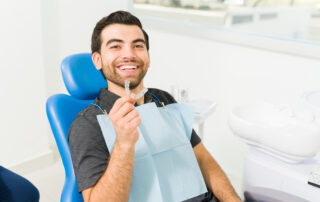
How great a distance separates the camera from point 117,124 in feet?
2.88

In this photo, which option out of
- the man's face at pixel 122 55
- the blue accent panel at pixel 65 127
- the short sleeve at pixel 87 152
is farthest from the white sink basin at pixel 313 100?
the blue accent panel at pixel 65 127

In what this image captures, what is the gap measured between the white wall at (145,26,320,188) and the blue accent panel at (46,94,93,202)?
1.06m

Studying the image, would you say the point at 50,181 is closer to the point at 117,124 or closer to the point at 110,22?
the point at 110,22

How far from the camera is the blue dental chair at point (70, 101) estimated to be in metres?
1.11

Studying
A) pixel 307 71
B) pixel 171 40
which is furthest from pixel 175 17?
pixel 307 71

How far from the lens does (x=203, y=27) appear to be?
2.11 metres

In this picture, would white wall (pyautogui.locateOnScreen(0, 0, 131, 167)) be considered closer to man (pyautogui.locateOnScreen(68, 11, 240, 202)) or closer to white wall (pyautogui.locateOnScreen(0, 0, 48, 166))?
white wall (pyautogui.locateOnScreen(0, 0, 48, 166))

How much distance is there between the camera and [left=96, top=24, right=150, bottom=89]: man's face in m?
1.15

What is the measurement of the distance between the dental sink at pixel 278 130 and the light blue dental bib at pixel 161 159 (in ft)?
0.81

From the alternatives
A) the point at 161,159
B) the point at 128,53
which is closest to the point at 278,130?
the point at 161,159

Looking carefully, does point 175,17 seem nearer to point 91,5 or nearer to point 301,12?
point 91,5

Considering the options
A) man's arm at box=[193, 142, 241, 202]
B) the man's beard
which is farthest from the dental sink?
the man's beard

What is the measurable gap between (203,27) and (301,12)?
0.56m

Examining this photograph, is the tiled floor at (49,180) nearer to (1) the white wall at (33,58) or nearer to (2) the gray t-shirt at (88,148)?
(1) the white wall at (33,58)
